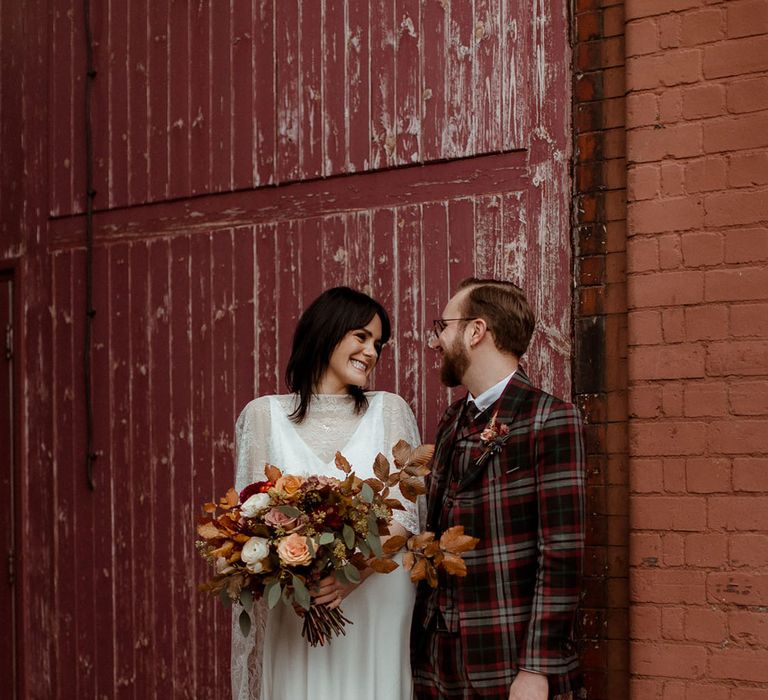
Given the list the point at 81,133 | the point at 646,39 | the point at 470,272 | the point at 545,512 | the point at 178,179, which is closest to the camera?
the point at 545,512

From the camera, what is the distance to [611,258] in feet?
13.9

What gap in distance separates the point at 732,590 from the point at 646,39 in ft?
6.21

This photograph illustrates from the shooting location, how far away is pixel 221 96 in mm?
5395

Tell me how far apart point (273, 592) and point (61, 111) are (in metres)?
3.55

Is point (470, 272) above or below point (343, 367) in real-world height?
above

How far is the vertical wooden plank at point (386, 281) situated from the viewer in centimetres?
484

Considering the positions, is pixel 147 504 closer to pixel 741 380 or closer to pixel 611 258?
pixel 611 258

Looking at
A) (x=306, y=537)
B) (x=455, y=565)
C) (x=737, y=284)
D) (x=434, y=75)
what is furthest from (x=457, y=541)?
(x=434, y=75)

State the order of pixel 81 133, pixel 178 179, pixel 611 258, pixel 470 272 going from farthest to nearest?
pixel 81 133 → pixel 178 179 → pixel 470 272 → pixel 611 258

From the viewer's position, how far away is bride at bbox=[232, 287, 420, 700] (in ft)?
12.6

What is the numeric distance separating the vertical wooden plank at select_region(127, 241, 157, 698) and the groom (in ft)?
7.06

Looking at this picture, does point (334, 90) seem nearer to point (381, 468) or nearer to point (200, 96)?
point (200, 96)

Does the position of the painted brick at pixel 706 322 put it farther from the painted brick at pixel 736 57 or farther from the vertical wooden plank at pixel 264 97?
the vertical wooden plank at pixel 264 97

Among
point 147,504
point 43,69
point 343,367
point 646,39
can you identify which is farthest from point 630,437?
point 43,69
